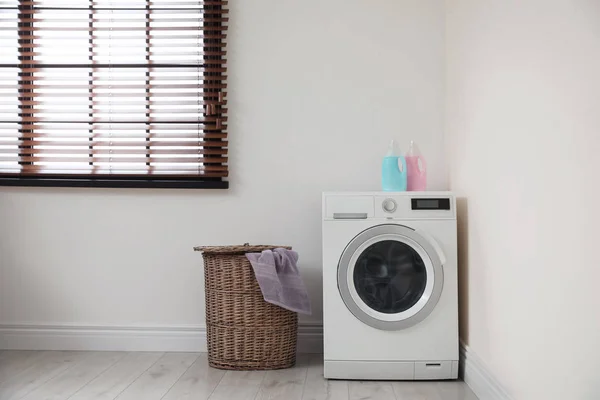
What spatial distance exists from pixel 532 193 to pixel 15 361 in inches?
93.0

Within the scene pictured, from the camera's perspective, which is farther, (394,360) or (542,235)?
(394,360)

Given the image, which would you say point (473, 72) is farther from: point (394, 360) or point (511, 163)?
point (394, 360)

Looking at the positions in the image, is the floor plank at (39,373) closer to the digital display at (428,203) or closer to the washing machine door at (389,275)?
the washing machine door at (389,275)

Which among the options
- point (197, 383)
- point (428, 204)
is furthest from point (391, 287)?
point (197, 383)

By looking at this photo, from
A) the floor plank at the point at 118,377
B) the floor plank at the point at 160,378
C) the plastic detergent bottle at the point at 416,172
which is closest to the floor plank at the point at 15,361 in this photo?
the floor plank at the point at 118,377

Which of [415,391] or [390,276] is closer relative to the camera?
[415,391]

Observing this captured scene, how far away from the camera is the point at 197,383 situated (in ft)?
8.52

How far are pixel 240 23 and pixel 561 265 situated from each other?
213 centimetres


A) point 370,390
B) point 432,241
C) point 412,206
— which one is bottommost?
point 370,390

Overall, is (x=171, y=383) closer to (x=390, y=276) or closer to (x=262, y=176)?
(x=390, y=276)

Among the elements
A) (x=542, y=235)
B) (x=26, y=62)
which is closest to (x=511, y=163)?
(x=542, y=235)

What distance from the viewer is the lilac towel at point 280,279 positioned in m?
2.78

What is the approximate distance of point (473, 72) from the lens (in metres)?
2.62

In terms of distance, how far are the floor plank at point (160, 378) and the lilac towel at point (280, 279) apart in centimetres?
50
